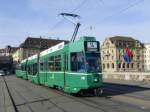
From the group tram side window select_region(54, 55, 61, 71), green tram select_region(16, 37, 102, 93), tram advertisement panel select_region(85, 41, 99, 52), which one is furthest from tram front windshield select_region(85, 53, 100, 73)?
tram side window select_region(54, 55, 61, 71)

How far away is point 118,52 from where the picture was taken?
153125mm

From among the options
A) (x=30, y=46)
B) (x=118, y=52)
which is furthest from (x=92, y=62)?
(x=30, y=46)

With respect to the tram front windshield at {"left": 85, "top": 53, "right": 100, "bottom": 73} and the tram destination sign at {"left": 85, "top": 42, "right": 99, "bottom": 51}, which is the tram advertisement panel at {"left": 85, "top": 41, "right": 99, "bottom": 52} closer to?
the tram destination sign at {"left": 85, "top": 42, "right": 99, "bottom": 51}

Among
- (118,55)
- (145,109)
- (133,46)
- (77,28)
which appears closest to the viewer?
(145,109)

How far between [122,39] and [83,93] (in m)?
144

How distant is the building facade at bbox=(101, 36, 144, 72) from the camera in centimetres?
15025

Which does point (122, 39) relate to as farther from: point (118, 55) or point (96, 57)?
point (96, 57)

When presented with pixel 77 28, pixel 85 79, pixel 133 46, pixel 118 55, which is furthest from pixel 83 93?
pixel 133 46

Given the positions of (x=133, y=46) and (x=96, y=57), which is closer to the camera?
(x=96, y=57)

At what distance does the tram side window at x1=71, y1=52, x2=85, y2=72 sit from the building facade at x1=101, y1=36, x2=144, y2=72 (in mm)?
125784

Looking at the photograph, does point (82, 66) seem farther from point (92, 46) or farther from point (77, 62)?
point (92, 46)

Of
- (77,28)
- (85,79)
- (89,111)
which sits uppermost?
(77,28)

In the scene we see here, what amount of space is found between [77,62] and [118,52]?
5296 inches

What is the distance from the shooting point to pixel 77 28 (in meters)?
28.5
